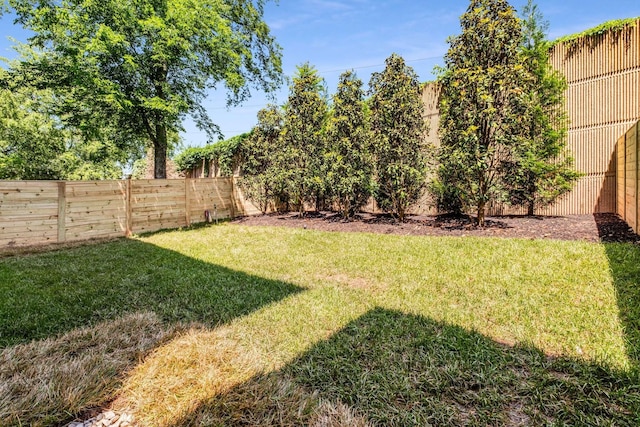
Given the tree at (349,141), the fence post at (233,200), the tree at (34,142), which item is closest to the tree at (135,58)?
the fence post at (233,200)

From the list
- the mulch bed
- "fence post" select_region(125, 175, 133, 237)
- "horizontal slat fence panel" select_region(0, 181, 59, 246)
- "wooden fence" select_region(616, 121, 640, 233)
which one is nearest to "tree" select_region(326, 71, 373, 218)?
the mulch bed

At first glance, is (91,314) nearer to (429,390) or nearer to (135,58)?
(429,390)

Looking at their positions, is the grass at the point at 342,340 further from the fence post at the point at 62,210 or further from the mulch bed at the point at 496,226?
the fence post at the point at 62,210

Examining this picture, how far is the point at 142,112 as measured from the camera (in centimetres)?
895

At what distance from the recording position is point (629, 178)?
4555 millimetres

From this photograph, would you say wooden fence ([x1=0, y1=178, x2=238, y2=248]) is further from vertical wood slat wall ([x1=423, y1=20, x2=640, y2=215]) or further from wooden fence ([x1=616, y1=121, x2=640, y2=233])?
wooden fence ([x1=616, y1=121, x2=640, y2=233])

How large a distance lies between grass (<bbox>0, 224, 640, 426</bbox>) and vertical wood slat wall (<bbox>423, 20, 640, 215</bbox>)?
2.85 m

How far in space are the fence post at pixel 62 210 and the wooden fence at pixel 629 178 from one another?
9819 millimetres

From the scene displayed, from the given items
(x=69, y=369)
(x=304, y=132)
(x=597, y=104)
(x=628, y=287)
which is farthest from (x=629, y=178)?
(x=69, y=369)

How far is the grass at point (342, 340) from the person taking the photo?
1.69 metres

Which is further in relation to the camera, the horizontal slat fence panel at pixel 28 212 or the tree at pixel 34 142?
the tree at pixel 34 142

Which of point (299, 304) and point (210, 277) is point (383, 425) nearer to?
point (299, 304)

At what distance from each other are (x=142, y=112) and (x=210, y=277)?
23.5 ft

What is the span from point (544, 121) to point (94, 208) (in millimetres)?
10001
